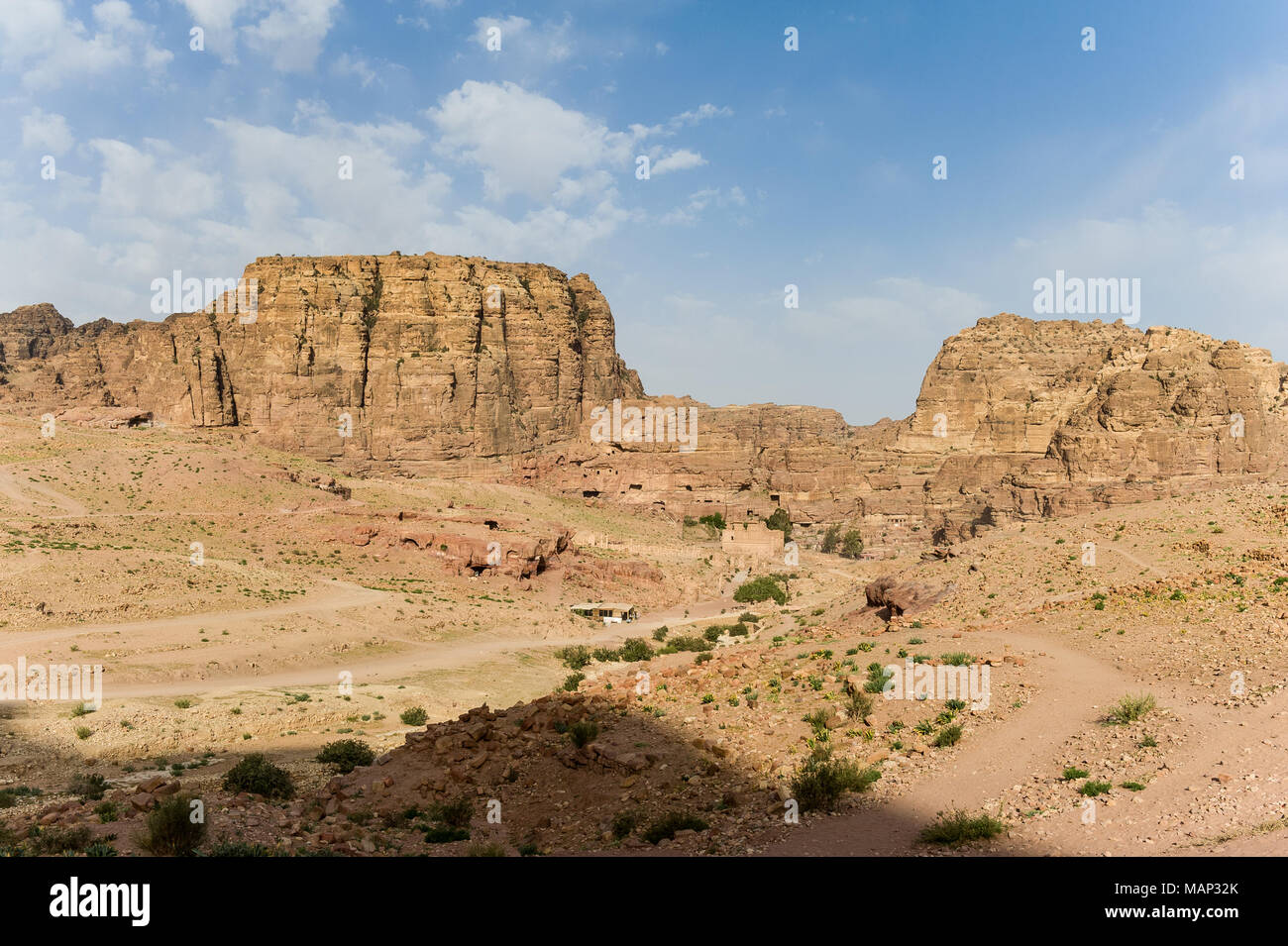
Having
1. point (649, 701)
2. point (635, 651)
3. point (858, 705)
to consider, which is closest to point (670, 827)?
point (858, 705)

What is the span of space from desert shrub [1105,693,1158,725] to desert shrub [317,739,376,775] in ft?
55.0

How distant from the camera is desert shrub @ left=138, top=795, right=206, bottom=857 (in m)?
10.6

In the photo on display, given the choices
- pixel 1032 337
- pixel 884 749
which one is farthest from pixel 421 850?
pixel 1032 337

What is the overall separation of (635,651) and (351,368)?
3329 inches

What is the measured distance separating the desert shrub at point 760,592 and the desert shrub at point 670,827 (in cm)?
4562

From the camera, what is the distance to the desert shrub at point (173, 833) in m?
10.6

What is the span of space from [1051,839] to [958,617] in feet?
51.6

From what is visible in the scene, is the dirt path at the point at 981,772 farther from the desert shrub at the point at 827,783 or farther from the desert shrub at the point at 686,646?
the desert shrub at the point at 686,646

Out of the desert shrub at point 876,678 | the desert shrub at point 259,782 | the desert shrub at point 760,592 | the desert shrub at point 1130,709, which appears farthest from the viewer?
the desert shrub at point 760,592

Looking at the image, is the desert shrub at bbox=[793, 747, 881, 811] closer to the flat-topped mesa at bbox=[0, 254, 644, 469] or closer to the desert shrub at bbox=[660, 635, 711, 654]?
the desert shrub at bbox=[660, 635, 711, 654]

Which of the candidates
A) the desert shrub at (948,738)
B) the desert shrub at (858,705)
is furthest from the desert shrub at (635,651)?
the desert shrub at (948,738)

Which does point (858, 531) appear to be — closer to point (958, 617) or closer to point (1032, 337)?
point (958, 617)

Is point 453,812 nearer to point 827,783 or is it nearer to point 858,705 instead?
point 827,783

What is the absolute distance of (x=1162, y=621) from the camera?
18516 millimetres
